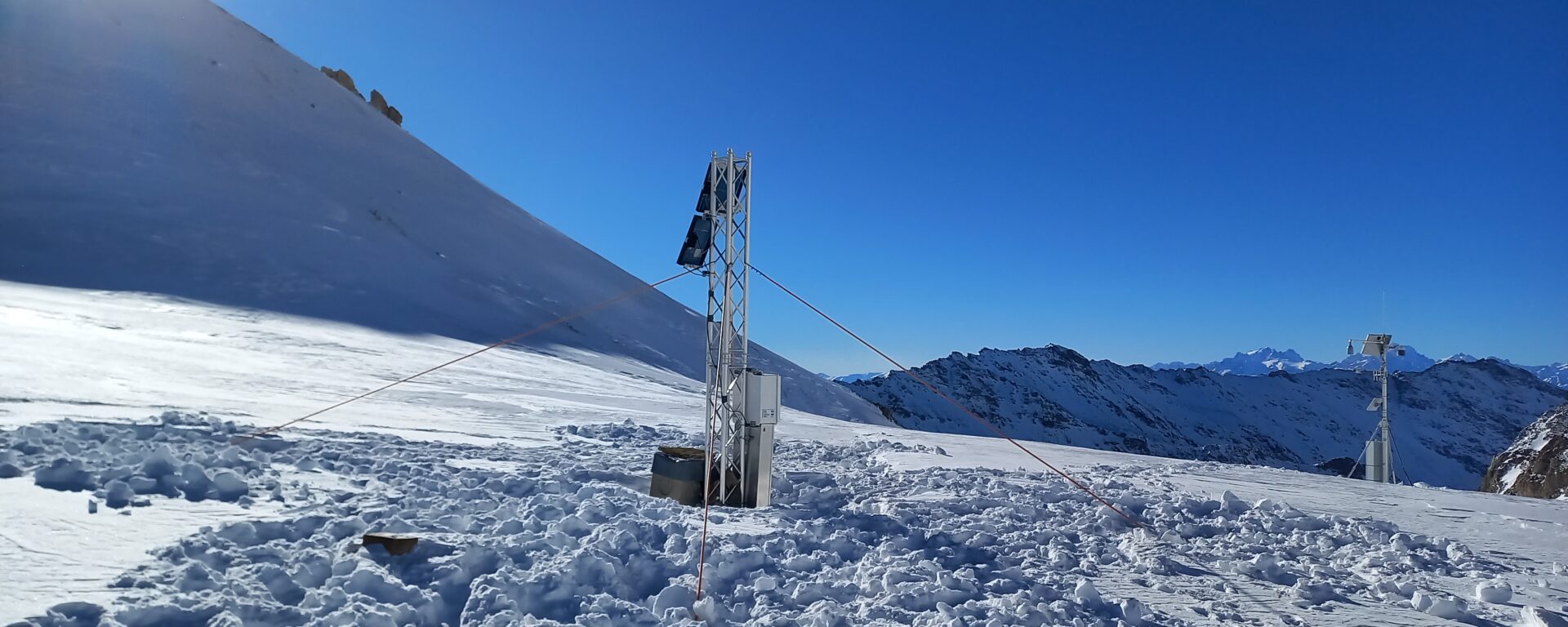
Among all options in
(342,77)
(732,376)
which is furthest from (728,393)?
(342,77)

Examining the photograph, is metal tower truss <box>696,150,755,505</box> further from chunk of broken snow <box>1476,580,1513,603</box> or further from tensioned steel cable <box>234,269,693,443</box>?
chunk of broken snow <box>1476,580,1513,603</box>

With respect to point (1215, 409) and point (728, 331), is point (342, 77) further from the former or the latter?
point (1215, 409)

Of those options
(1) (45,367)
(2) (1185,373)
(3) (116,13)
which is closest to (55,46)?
(3) (116,13)

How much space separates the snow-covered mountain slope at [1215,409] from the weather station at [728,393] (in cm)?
5721

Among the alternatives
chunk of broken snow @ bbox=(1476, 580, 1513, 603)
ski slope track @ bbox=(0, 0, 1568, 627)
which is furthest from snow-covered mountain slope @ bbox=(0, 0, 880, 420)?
chunk of broken snow @ bbox=(1476, 580, 1513, 603)

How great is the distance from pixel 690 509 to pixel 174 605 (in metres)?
4.65

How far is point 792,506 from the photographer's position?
29.0ft

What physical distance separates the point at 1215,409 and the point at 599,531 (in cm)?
12945

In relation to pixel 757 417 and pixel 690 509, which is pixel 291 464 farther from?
pixel 757 417

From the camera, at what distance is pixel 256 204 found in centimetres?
2922

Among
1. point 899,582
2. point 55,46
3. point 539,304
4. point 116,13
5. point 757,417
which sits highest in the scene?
point 116,13

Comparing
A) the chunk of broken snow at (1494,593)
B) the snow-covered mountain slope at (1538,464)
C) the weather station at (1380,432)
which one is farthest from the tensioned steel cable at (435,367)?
the snow-covered mountain slope at (1538,464)

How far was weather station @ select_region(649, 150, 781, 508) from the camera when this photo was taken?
895 centimetres

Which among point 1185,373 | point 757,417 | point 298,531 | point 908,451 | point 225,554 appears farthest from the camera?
point 1185,373
